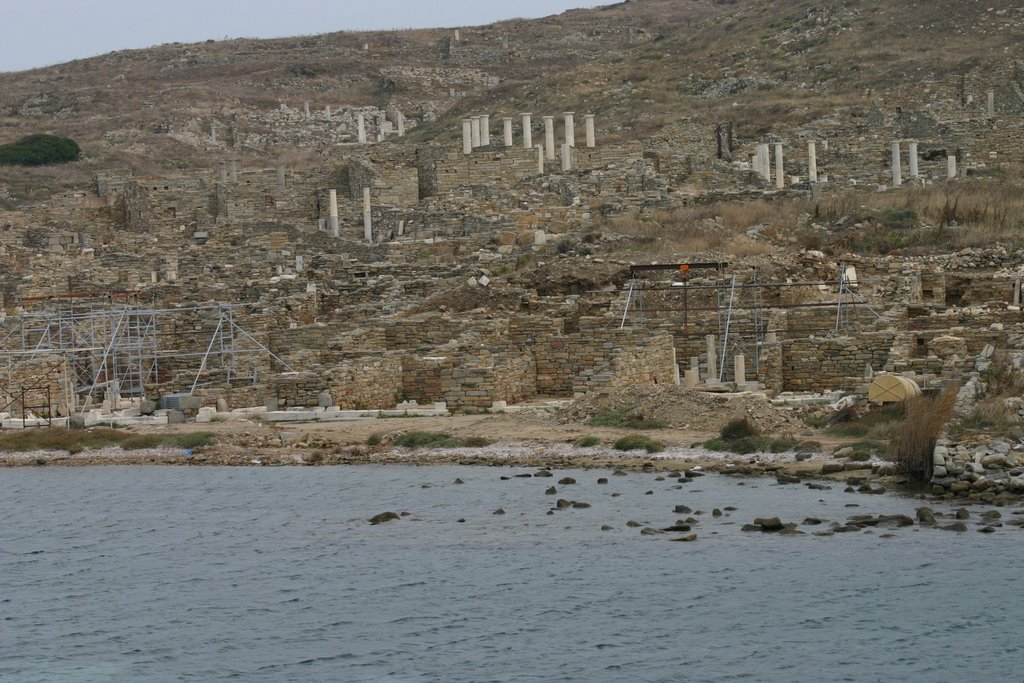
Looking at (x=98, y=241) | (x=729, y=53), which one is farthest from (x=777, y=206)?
(x=729, y=53)

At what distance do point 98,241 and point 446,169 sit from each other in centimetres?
1106

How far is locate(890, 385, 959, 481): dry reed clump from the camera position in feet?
83.2

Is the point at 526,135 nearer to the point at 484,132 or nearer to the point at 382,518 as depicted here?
the point at 484,132

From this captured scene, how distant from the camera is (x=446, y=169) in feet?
192

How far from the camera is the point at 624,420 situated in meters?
32.2

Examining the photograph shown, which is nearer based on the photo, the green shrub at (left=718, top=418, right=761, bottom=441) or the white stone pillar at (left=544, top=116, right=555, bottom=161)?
the green shrub at (left=718, top=418, right=761, bottom=441)

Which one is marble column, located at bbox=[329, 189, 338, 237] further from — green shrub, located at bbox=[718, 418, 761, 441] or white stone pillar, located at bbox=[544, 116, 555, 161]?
green shrub, located at bbox=[718, 418, 761, 441]

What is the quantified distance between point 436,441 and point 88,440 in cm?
702

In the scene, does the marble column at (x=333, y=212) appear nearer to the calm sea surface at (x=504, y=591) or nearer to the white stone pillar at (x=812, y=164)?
the white stone pillar at (x=812, y=164)

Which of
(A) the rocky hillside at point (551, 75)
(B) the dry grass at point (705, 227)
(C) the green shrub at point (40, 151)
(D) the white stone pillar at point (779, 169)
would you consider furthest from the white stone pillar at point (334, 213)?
(C) the green shrub at point (40, 151)

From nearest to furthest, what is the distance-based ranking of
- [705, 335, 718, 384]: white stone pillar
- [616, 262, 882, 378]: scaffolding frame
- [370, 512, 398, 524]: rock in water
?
[370, 512, 398, 524]: rock in water
[705, 335, 718, 384]: white stone pillar
[616, 262, 882, 378]: scaffolding frame

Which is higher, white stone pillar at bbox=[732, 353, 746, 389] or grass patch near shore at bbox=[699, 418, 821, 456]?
white stone pillar at bbox=[732, 353, 746, 389]

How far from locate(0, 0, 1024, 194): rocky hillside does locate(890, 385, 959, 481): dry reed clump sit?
40.8 meters

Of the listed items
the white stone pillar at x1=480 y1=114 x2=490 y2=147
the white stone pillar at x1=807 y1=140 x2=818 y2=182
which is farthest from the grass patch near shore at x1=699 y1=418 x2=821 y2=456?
the white stone pillar at x1=480 y1=114 x2=490 y2=147
